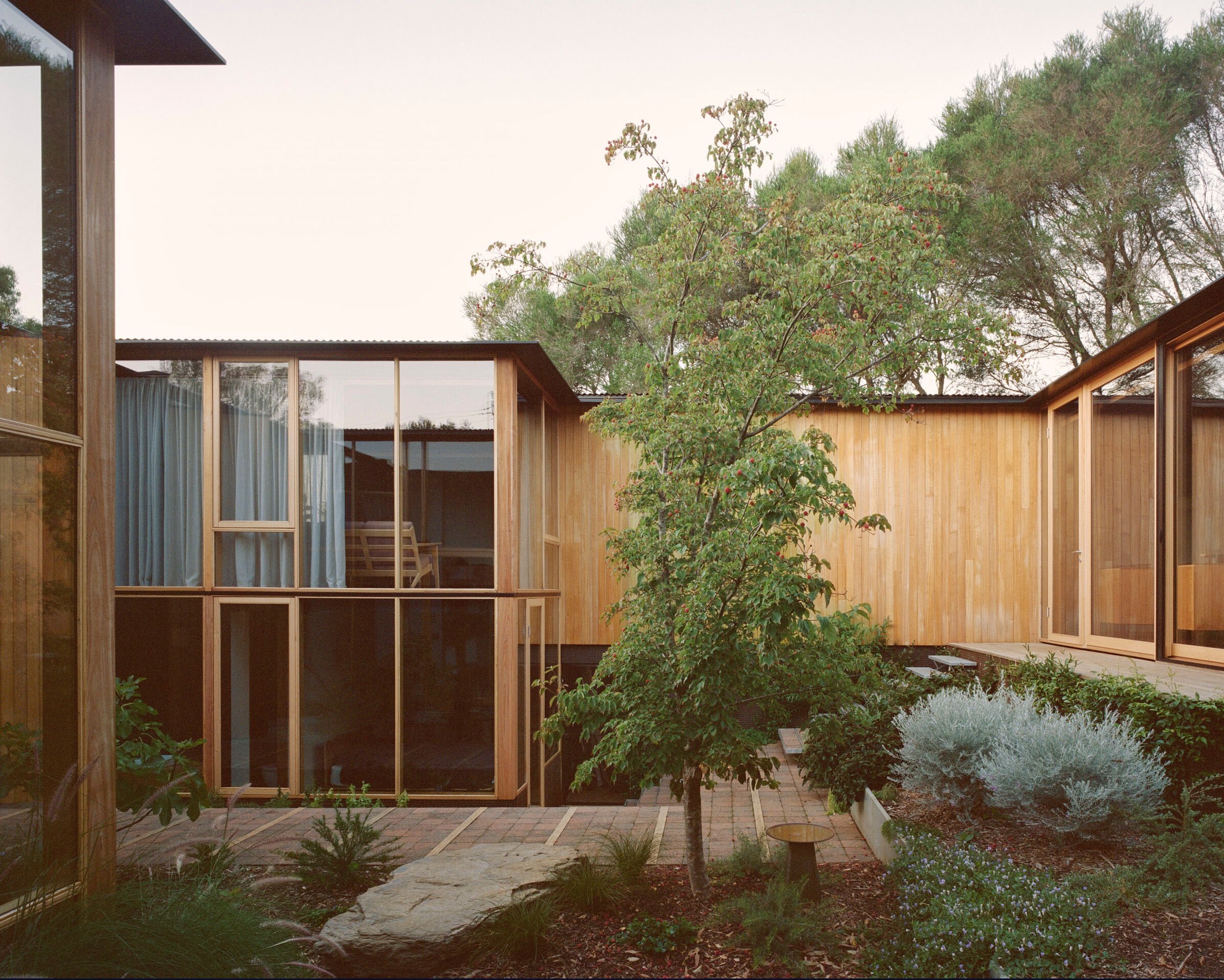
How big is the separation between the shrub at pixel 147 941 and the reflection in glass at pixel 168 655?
4414 millimetres

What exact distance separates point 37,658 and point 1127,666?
7.16 metres

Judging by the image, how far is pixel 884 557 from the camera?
10055 millimetres

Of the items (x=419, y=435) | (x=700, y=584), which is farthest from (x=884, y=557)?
(x=700, y=584)

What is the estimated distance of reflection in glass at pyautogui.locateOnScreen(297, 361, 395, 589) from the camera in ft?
25.3

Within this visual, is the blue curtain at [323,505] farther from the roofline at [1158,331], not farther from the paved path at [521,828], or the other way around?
the roofline at [1158,331]

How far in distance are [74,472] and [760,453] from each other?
121 inches

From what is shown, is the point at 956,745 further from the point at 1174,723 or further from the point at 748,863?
the point at 748,863

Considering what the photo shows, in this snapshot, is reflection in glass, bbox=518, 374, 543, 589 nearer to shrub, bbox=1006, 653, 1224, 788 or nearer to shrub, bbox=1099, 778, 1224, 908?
shrub, bbox=1006, 653, 1224, 788

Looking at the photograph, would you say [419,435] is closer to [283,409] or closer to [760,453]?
[283,409]

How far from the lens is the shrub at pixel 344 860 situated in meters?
4.46

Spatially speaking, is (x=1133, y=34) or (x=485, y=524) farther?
(x=1133, y=34)

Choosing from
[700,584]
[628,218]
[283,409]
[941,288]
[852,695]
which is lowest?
[852,695]

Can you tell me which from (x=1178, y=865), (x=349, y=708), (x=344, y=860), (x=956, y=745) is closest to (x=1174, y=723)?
(x=1178, y=865)

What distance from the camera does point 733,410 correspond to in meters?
4.46
